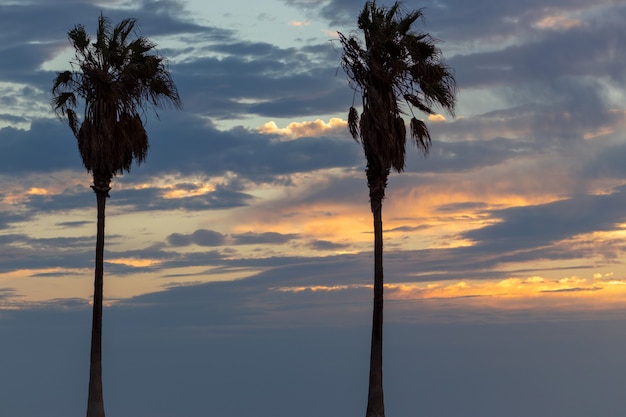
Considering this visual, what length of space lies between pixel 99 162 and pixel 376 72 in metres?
14.3

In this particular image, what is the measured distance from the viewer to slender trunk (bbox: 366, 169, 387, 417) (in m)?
46.6

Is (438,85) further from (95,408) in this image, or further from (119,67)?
(95,408)

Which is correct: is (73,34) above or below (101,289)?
above

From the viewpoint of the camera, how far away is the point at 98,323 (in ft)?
167

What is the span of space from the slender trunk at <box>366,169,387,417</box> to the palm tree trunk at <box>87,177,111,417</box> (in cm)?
1281

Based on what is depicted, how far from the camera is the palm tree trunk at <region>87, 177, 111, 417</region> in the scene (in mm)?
49875

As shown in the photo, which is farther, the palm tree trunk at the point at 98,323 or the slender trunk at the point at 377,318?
the palm tree trunk at the point at 98,323

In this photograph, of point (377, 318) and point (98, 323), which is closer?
point (377, 318)

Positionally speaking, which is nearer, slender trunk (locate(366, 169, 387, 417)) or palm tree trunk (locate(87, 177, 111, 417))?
slender trunk (locate(366, 169, 387, 417))

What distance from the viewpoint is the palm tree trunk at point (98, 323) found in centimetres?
4988

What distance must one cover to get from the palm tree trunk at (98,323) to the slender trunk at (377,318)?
504 inches

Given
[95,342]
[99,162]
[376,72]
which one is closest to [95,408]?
[95,342]

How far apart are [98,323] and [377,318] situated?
44.2ft

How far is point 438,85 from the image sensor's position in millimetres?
50062
